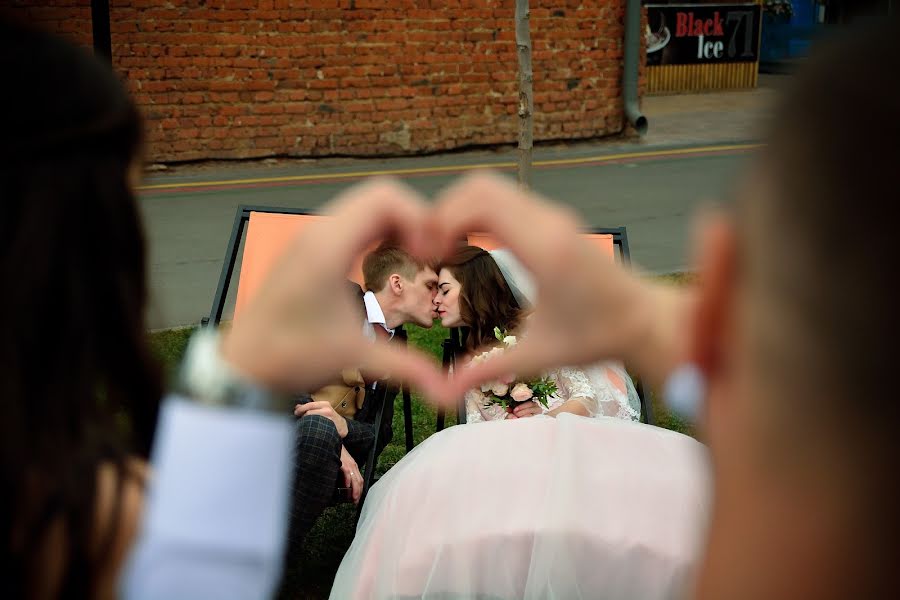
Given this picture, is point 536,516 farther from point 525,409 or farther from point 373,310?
point 373,310

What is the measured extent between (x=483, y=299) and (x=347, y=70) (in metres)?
7.13

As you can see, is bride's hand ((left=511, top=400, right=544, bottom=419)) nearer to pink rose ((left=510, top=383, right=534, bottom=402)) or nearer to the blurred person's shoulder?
pink rose ((left=510, top=383, right=534, bottom=402))

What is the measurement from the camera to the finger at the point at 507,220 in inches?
31.4

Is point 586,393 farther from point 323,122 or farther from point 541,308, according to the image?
point 323,122

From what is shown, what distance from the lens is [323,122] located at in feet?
34.9

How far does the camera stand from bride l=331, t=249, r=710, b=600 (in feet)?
8.35

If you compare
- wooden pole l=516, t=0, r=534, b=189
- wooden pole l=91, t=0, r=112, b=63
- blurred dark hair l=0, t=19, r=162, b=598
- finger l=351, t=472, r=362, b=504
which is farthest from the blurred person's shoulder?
wooden pole l=91, t=0, r=112, b=63

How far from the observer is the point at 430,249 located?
0.87 meters

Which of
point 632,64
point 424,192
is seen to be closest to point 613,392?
point 424,192

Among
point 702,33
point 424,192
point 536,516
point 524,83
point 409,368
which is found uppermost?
point 409,368

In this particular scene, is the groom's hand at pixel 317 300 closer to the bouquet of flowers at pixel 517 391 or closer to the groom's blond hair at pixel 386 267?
the bouquet of flowers at pixel 517 391

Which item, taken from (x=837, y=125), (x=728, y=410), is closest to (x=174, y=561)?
(x=728, y=410)

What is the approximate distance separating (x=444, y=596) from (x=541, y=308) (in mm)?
1903

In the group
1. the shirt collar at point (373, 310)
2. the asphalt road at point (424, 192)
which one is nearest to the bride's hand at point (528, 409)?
the shirt collar at point (373, 310)
